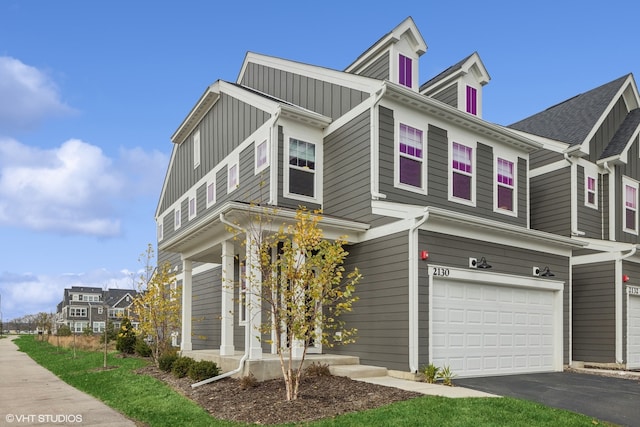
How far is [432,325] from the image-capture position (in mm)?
12156

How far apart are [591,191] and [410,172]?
27.7ft

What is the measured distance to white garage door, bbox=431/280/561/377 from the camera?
41.1ft

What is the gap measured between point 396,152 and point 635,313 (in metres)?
9.48

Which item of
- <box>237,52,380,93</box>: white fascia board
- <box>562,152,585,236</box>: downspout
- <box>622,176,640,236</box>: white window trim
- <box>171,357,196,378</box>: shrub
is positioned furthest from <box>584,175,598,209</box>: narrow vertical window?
<box>171,357,196,378</box>: shrub

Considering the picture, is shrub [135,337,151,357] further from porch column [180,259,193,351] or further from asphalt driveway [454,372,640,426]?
asphalt driveway [454,372,640,426]

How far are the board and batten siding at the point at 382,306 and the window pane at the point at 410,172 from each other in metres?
2.05

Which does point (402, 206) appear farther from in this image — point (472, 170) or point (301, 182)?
point (472, 170)

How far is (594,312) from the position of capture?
1723 centimetres

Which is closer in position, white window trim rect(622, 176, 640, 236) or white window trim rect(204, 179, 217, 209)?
white window trim rect(204, 179, 217, 209)

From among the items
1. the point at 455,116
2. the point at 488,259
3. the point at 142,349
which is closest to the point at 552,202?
the point at 455,116

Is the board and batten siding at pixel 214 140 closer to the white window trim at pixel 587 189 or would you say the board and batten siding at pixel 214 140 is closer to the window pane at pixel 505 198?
the window pane at pixel 505 198

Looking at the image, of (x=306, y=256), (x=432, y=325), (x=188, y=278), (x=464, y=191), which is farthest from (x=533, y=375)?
(x=188, y=278)

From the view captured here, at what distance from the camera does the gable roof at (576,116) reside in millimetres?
19625

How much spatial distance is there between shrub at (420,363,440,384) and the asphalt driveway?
58cm
